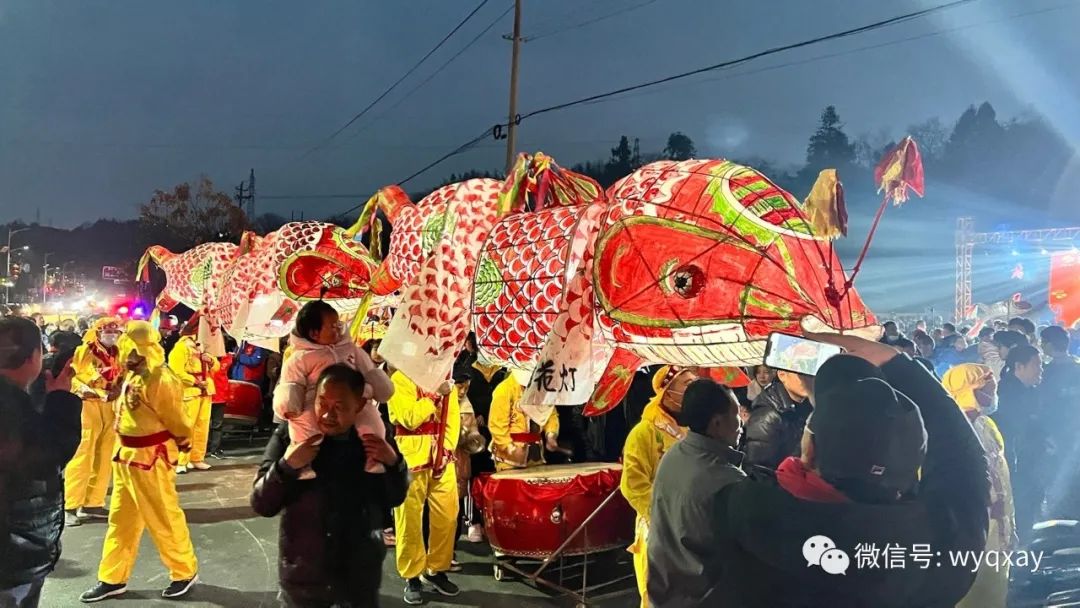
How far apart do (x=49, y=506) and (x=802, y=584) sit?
241cm

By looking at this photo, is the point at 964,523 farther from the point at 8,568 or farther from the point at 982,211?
the point at 982,211

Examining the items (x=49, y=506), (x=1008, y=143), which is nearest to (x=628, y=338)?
(x=49, y=506)

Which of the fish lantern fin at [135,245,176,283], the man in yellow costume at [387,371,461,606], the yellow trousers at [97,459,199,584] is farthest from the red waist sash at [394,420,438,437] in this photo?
the fish lantern fin at [135,245,176,283]

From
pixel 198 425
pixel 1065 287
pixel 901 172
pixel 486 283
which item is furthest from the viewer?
pixel 1065 287

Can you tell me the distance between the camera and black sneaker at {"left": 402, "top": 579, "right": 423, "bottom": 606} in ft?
11.8

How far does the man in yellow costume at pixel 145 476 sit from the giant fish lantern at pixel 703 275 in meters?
2.51

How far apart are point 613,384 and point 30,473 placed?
1980 millimetres

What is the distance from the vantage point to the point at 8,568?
2246mm

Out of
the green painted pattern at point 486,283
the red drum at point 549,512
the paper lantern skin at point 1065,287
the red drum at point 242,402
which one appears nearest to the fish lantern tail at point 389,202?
the green painted pattern at point 486,283

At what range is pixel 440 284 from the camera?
2.82m

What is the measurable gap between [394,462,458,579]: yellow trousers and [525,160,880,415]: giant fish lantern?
5.95 feet

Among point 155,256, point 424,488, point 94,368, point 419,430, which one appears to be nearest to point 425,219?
point 419,430

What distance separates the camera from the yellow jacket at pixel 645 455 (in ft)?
8.96

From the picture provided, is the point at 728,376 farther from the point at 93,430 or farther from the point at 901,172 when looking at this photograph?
the point at 93,430
